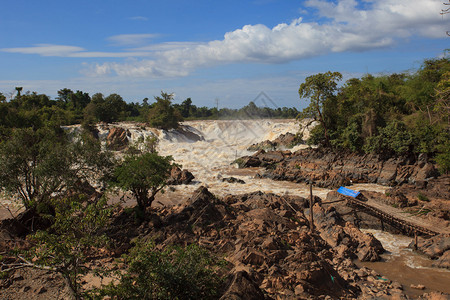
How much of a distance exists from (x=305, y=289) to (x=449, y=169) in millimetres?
14522

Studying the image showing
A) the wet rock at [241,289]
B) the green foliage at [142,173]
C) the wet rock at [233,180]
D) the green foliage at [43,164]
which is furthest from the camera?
the wet rock at [233,180]

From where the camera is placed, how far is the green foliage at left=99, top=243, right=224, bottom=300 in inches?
233

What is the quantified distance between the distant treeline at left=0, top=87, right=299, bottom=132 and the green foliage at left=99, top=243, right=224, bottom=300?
19151 millimetres

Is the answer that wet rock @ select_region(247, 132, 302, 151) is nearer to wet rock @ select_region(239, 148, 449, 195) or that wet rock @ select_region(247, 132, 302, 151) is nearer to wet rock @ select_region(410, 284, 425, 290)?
wet rock @ select_region(239, 148, 449, 195)

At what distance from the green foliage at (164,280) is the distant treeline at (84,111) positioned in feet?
62.8

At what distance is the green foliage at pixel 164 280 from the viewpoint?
5926 mm

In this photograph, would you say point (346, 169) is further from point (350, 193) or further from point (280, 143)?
point (280, 143)

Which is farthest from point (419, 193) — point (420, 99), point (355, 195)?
point (420, 99)

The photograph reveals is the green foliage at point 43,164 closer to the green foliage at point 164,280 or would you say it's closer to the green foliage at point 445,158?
the green foliage at point 164,280

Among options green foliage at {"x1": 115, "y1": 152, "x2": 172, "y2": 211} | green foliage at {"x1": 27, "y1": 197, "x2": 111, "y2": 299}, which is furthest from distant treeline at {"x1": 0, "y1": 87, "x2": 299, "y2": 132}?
green foliage at {"x1": 27, "y1": 197, "x2": 111, "y2": 299}

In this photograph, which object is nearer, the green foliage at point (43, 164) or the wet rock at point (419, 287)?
the wet rock at point (419, 287)

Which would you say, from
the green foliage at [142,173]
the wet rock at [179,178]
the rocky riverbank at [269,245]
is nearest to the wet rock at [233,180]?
the wet rock at [179,178]

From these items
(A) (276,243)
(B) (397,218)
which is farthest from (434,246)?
(A) (276,243)

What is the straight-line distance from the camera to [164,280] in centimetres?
600
